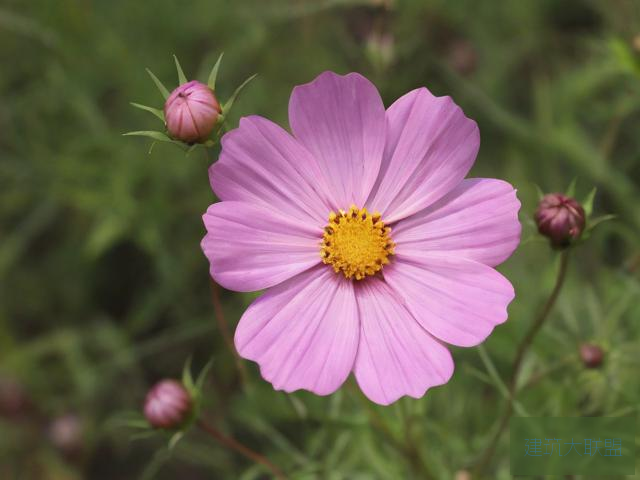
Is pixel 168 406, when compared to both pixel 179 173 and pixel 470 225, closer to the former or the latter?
pixel 470 225

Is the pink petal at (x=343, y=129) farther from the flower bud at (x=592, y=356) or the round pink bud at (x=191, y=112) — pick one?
the flower bud at (x=592, y=356)

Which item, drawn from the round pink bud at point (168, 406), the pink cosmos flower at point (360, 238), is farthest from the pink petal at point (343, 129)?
the round pink bud at point (168, 406)

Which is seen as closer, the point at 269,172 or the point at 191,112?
the point at 191,112

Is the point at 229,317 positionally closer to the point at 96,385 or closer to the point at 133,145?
the point at 96,385

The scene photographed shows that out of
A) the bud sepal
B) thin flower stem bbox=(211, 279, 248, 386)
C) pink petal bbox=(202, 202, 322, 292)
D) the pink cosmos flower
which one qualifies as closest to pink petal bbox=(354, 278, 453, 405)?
the pink cosmos flower

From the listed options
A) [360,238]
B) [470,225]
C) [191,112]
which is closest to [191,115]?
[191,112]

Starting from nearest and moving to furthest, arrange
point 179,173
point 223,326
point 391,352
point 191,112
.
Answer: point 191,112
point 391,352
point 223,326
point 179,173

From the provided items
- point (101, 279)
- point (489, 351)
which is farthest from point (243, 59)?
point (489, 351)

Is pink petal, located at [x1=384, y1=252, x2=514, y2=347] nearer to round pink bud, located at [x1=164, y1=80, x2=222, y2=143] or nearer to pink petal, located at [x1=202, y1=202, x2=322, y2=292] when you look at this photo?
pink petal, located at [x1=202, y1=202, x2=322, y2=292]
